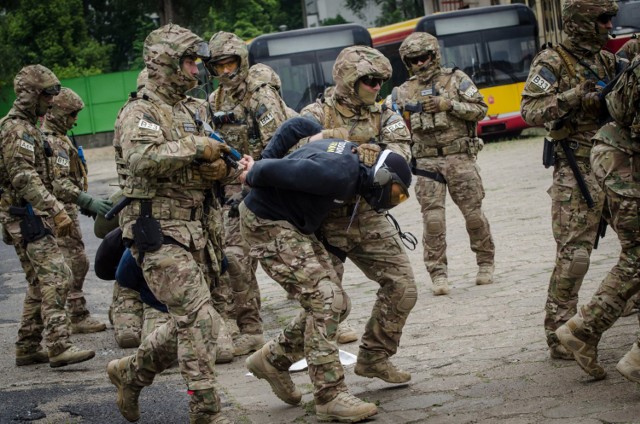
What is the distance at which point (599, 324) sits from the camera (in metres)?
5.83

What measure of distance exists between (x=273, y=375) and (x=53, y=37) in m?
47.6

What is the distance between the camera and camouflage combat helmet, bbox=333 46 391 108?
6.47 m

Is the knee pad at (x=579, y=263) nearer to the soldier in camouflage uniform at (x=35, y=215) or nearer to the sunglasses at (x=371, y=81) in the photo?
the sunglasses at (x=371, y=81)

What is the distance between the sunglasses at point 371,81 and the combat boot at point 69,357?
117 inches

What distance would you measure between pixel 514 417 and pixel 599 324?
0.70m

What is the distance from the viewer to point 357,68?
6.49 meters

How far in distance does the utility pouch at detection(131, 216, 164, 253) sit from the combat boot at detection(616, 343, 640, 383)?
97.6 inches

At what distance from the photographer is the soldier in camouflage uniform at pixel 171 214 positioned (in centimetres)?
588

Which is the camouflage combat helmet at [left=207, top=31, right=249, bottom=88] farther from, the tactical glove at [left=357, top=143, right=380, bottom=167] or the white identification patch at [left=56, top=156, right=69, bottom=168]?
the tactical glove at [left=357, top=143, right=380, bottom=167]

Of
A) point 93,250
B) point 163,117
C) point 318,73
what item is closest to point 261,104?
point 163,117

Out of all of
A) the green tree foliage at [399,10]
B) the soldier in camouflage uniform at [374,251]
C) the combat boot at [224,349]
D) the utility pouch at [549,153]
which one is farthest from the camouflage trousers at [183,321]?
the green tree foliage at [399,10]

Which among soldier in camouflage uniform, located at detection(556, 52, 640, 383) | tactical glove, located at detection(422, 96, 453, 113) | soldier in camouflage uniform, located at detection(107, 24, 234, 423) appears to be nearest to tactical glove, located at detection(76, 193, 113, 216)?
soldier in camouflage uniform, located at detection(107, 24, 234, 423)

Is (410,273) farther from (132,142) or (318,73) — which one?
(318,73)

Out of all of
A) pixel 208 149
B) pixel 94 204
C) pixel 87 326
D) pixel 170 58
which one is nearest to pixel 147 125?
pixel 208 149
